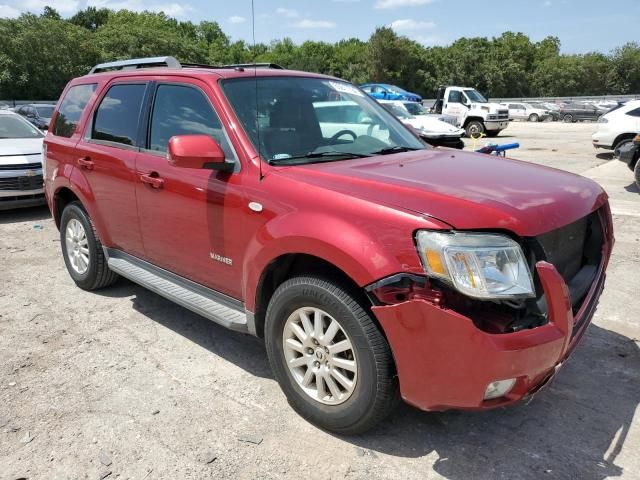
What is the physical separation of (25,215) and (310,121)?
6859 mm

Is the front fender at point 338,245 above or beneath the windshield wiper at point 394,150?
beneath

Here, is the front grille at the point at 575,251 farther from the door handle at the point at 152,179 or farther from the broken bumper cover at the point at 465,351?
the door handle at the point at 152,179

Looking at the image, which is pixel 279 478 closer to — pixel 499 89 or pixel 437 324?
pixel 437 324

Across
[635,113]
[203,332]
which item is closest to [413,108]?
[635,113]

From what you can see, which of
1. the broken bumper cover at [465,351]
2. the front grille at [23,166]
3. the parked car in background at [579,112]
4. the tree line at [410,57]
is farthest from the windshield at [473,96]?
the tree line at [410,57]

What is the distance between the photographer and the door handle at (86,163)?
177 inches

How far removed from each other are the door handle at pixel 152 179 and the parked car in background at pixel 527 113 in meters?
38.1

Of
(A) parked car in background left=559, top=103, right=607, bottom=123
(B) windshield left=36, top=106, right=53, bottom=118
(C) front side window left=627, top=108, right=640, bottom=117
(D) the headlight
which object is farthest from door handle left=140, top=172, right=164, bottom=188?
(A) parked car in background left=559, top=103, right=607, bottom=123

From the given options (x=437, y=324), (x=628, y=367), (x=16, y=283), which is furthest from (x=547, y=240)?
(x=16, y=283)

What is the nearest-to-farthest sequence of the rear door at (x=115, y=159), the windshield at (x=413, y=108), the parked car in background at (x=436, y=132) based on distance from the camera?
the rear door at (x=115, y=159) → the parked car in background at (x=436, y=132) → the windshield at (x=413, y=108)

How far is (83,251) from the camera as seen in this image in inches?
195

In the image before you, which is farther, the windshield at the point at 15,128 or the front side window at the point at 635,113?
the front side window at the point at 635,113

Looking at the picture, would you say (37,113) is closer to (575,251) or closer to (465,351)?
(575,251)

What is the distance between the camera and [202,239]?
351cm
